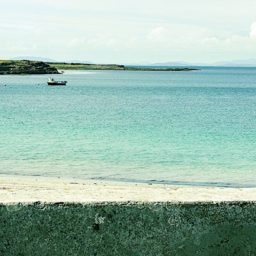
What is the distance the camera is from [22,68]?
18538 centimetres

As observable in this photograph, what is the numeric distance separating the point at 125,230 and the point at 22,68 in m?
186

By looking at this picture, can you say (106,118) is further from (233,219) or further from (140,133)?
(233,219)

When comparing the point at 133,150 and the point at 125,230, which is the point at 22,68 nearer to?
the point at 133,150

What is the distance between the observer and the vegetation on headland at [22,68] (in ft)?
608

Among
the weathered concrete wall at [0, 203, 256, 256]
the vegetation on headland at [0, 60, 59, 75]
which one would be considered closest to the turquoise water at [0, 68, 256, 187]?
the weathered concrete wall at [0, 203, 256, 256]

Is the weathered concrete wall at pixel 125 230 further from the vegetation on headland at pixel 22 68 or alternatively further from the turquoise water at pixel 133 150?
the vegetation on headland at pixel 22 68

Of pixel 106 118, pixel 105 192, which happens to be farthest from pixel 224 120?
pixel 105 192

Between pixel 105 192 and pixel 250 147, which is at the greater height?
pixel 105 192

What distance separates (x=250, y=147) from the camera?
2948cm

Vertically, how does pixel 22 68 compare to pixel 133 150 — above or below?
below

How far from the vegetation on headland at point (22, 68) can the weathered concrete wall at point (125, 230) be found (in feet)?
608

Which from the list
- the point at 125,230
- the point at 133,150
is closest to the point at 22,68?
the point at 133,150

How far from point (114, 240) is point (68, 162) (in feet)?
67.6

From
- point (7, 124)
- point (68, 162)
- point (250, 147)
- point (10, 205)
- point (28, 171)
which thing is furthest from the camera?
point (7, 124)
